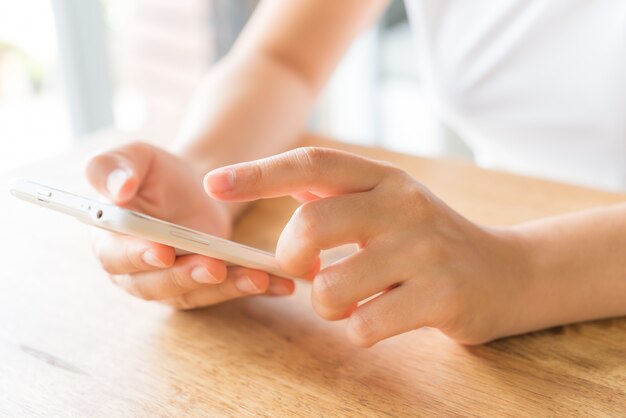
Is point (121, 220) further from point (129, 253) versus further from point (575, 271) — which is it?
point (575, 271)

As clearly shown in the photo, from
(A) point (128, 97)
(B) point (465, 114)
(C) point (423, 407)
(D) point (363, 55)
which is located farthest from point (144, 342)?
(A) point (128, 97)

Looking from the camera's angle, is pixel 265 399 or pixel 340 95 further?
pixel 340 95

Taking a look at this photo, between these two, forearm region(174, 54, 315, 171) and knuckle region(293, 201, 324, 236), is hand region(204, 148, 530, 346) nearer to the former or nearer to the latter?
knuckle region(293, 201, 324, 236)

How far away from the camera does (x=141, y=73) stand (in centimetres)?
→ 245

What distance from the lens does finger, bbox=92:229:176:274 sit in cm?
56

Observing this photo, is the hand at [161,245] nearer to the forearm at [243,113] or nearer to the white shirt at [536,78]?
the forearm at [243,113]

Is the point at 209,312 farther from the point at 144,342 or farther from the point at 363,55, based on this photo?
the point at 363,55

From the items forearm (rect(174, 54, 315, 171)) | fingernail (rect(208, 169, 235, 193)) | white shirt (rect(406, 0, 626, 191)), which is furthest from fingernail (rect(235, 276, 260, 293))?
white shirt (rect(406, 0, 626, 191))

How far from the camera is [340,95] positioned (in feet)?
8.09

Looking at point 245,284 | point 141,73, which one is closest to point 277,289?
point 245,284

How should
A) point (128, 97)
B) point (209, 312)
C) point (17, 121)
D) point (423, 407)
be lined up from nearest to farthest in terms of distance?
point (423, 407)
point (209, 312)
point (17, 121)
point (128, 97)

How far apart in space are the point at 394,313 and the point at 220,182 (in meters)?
0.17

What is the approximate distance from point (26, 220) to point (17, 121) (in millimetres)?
1451

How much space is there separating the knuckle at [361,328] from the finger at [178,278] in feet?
0.38
